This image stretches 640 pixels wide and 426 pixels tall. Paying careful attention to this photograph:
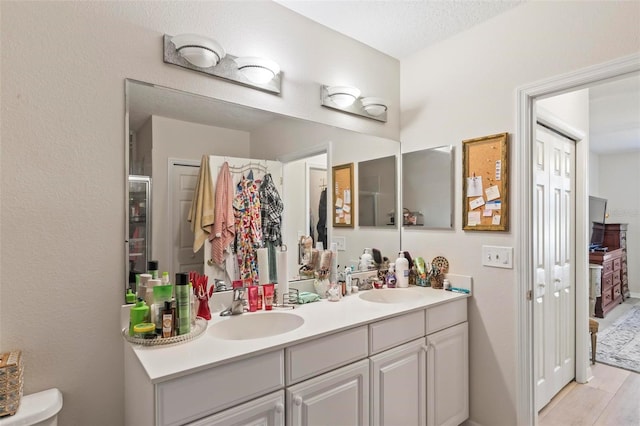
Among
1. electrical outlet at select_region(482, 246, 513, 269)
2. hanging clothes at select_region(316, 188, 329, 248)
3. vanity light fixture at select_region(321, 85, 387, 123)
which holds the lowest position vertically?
electrical outlet at select_region(482, 246, 513, 269)

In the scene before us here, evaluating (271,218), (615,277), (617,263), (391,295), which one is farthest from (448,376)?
(617,263)

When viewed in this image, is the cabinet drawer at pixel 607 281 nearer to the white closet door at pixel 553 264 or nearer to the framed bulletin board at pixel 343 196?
the white closet door at pixel 553 264

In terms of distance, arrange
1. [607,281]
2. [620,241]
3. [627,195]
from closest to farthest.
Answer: [607,281]
[620,241]
[627,195]

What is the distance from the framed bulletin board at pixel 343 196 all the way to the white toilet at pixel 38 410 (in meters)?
1.59

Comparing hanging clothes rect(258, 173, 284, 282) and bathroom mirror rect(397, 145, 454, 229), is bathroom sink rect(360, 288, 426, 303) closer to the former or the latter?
bathroom mirror rect(397, 145, 454, 229)

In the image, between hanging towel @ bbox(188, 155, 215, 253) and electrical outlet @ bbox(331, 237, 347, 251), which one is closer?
hanging towel @ bbox(188, 155, 215, 253)

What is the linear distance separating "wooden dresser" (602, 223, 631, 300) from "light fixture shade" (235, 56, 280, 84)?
6.05 m

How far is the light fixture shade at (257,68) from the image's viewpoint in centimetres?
173

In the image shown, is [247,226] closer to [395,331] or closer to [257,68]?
[257,68]

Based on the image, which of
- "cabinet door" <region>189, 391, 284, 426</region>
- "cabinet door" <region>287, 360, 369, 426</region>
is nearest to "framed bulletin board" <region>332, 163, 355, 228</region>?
"cabinet door" <region>287, 360, 369, 426</region>

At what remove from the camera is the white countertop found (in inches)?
44.6

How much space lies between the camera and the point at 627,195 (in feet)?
19.6

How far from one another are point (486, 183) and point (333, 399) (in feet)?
4.91

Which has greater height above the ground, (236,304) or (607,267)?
(236,304)
